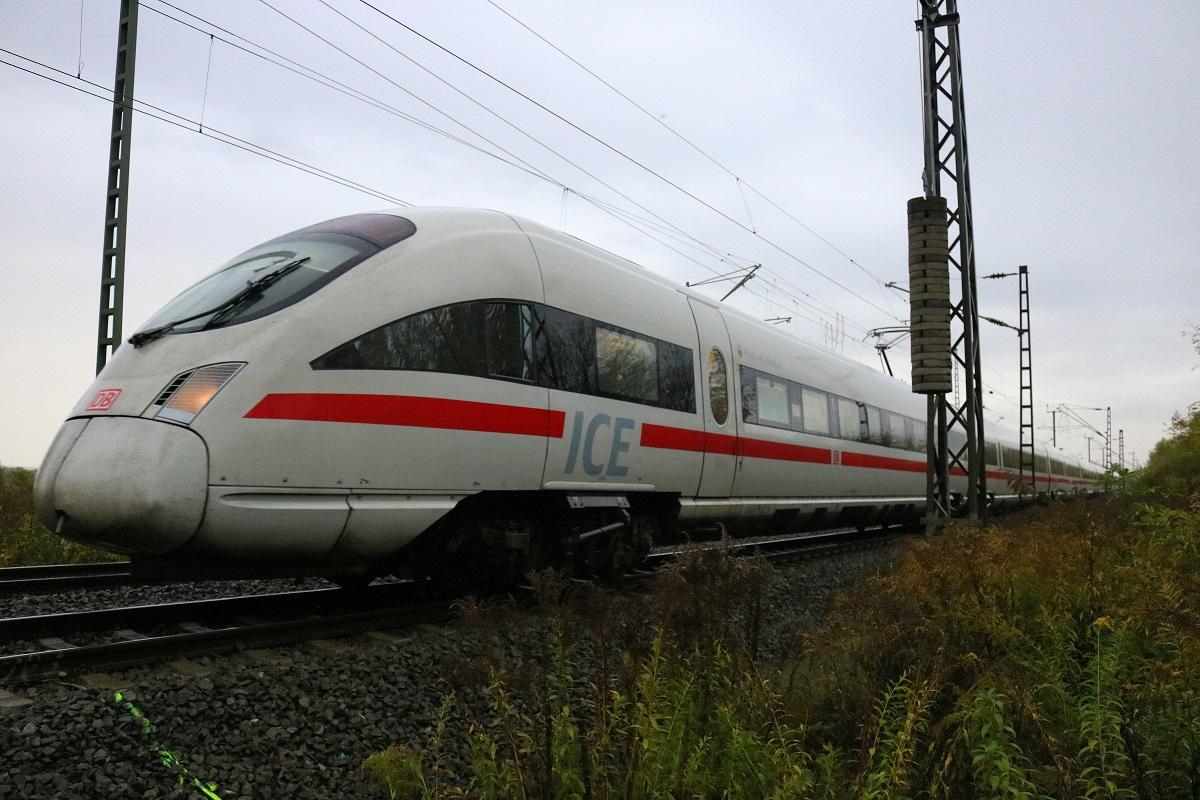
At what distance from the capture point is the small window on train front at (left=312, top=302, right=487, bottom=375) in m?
5.00

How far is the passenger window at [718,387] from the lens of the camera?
838 centimetres

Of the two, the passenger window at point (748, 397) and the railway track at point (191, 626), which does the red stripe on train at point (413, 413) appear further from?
the passenger window at point (748, 397)

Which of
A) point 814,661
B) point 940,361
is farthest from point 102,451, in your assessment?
point 940,361

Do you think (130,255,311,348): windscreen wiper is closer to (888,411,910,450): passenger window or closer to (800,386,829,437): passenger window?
(800,386,829,437): passenger window

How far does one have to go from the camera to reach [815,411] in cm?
1104

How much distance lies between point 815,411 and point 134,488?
855 cm

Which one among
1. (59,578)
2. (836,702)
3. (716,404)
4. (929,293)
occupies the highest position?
(929,293)

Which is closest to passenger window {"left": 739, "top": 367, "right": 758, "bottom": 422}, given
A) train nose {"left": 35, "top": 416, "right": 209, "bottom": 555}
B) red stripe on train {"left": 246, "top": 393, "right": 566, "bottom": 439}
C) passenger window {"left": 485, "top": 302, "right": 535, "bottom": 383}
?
red stripe on train {"left": 246, "top": 393, "right": 566, "bottom": 439}

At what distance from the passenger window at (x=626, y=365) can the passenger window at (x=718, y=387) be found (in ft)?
3.40

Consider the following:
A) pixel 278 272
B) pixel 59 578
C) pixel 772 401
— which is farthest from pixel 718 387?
pixel 59 578

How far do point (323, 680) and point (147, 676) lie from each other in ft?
2.60

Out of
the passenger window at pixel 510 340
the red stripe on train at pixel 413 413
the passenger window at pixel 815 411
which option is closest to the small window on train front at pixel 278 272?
the red stripe on train at pixel 413 413

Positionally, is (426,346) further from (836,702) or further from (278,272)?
(836,702)

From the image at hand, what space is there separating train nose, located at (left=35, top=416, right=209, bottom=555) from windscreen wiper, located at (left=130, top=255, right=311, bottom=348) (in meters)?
0.83
